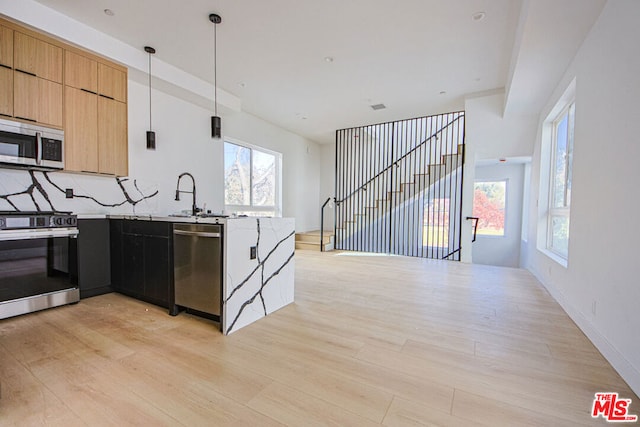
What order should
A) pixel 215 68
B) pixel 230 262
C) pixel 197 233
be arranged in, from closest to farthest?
1. pixel 230 262
2. pixel 197 233
3. pixel 215 68

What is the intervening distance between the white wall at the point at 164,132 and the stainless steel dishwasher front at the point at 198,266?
69.2 inches

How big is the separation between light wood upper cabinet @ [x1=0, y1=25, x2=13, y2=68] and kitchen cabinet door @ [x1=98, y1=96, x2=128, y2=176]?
750 millimetres

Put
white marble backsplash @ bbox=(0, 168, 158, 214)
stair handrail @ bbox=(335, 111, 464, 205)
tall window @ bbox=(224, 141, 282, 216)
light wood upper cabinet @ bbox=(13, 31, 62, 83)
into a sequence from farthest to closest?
stair handrail @ bbox=(335, 111, 464, 205), tall window @ bbox=(224, 141, 282, 216), white marble backsplash @ bbox=(0, 168, 158, 214), light wood upper cabinet @ bbox=(13, 31, 62, 83)

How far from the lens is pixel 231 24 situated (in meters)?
3.07

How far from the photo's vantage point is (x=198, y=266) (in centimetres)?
243

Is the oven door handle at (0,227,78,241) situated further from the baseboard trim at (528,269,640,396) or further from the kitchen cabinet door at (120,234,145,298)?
the baseboard trim at (528,269,640,396)

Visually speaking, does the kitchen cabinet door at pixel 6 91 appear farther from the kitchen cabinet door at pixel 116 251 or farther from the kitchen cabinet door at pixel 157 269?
the kitchen cabinet door at pixel 157 269

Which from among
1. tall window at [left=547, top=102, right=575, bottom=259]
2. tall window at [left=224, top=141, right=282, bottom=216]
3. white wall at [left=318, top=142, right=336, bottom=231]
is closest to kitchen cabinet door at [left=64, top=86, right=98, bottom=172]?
tall window at [left=224, top=141, right=282, bottom=216]

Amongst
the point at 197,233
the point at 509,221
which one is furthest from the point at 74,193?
the point at 509,221

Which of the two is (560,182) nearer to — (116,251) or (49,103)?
(116,251)

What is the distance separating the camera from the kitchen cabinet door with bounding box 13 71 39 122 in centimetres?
264

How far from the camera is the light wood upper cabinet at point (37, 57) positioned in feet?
8.70

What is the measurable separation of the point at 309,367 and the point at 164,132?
13.3ft

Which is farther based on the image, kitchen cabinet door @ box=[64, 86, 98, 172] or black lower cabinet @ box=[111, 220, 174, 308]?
kitchen cabinet door @ box=[64, 86, 98, 172]
